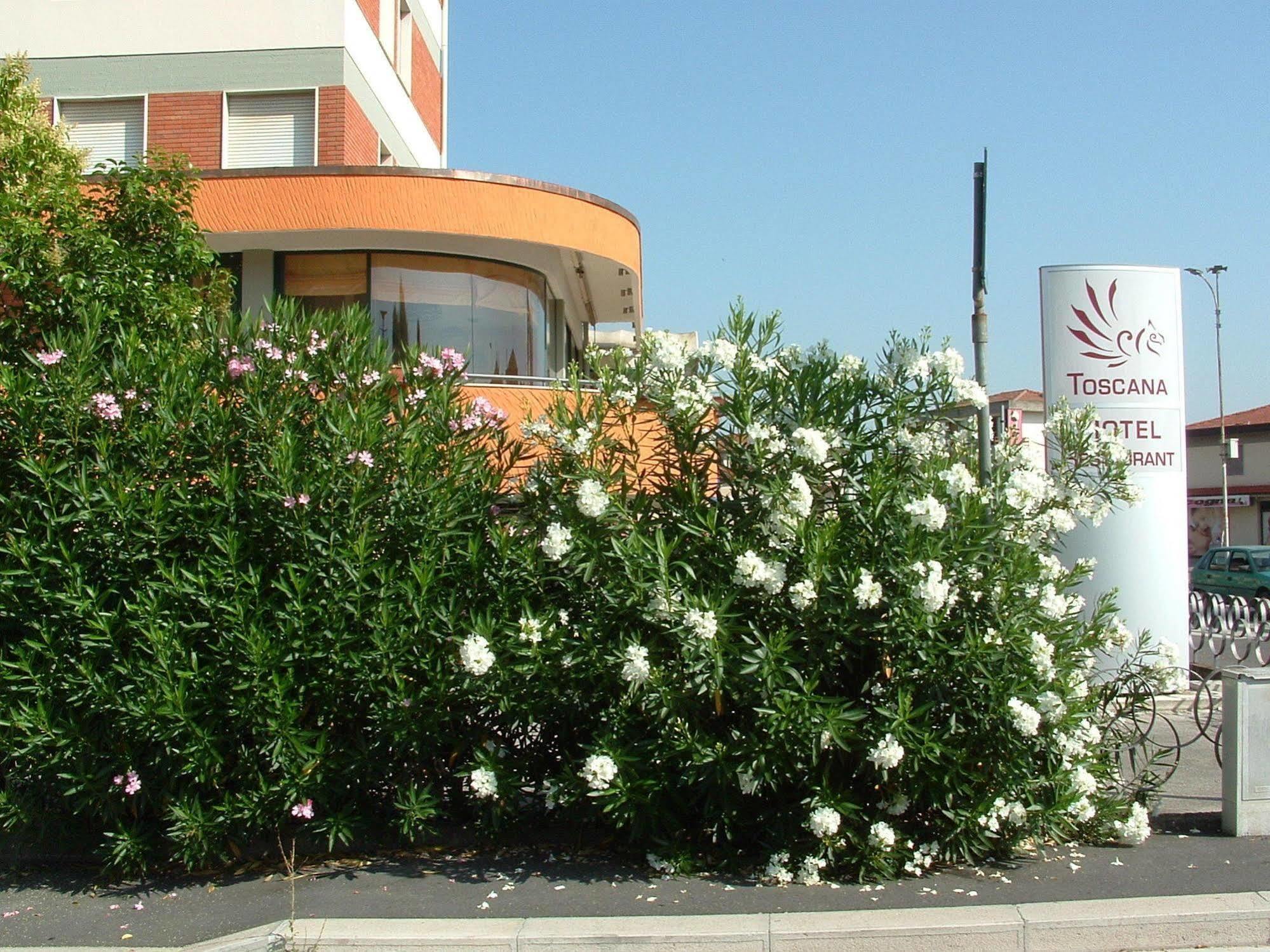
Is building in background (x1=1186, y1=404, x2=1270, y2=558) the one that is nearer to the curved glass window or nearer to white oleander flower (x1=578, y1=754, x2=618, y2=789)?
the curved glass window

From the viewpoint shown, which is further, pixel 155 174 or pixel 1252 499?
pixel 1252 499

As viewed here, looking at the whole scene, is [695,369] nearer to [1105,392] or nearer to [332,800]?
[332,800]

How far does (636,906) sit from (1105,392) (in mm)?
7739

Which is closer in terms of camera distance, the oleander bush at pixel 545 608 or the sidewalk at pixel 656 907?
the sidewalk at pixel 656 907

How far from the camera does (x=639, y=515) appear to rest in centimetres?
624

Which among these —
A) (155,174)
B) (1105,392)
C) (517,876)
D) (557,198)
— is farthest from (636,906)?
(557,198)

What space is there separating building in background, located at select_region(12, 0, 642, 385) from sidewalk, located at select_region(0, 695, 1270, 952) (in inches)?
320

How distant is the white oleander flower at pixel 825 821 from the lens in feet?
19.2

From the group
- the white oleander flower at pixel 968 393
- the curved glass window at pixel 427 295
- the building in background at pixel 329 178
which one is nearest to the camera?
the white oleander flower at pixel 968 393

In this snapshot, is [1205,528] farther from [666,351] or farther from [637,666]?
[637,666]

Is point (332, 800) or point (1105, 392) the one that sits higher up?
point (1105, 392)

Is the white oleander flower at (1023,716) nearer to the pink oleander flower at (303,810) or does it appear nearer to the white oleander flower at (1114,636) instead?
the white oleander flower at (1114,636)

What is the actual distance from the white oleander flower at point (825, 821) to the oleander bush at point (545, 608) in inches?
0.6

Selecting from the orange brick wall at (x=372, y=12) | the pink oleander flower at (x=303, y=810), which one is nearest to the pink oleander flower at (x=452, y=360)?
the pink oleander flower at (x=303, y=810)
